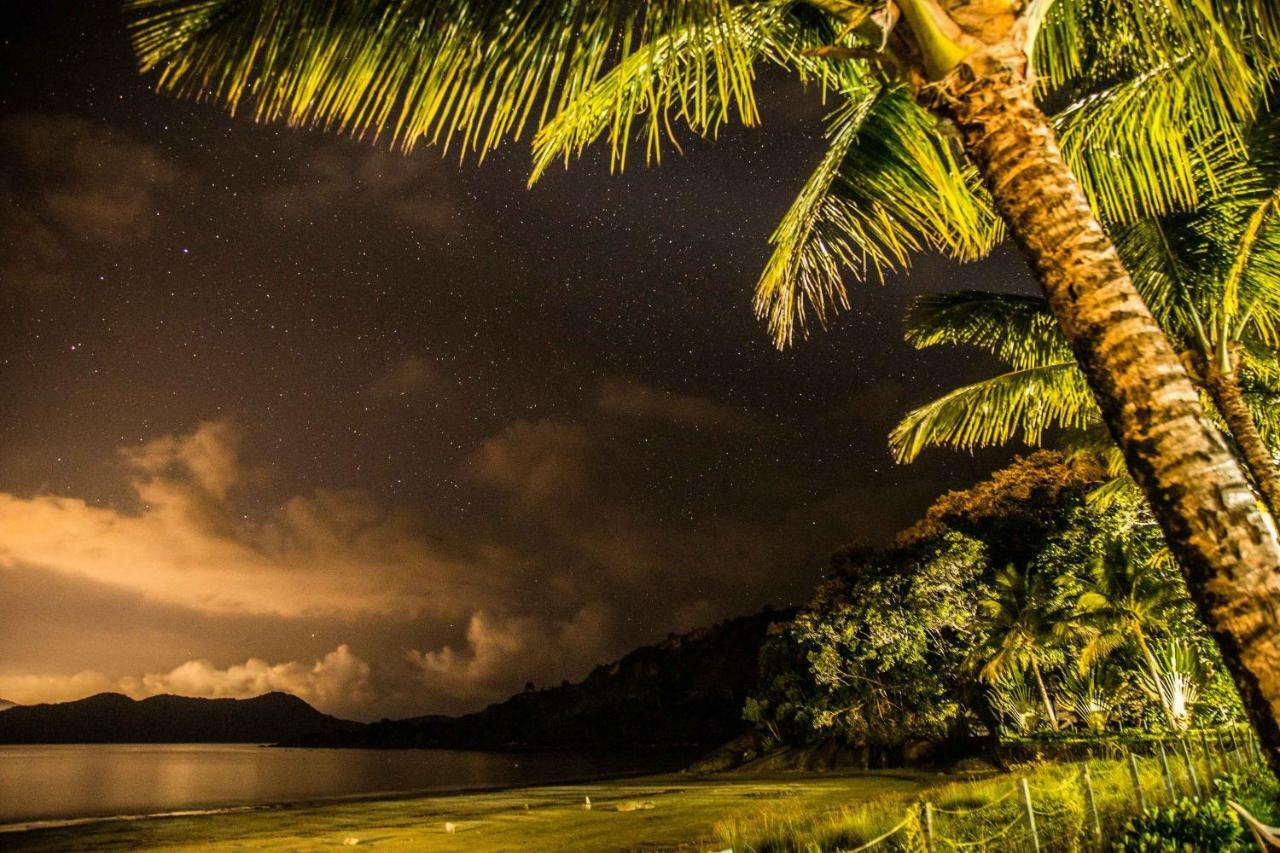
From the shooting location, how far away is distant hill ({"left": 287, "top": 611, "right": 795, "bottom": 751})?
415ft

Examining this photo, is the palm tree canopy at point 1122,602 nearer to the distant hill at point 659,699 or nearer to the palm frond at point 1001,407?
the palm frond at point 1001,407

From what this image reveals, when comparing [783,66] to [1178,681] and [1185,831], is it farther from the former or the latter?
[1178,681]

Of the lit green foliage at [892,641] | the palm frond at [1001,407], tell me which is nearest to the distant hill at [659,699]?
the lit green foliage at [892,641]

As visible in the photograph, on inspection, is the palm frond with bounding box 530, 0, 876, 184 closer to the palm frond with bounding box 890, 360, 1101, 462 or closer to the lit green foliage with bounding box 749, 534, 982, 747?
→ the palm frond with bounding box 890, 360, 1101, 462

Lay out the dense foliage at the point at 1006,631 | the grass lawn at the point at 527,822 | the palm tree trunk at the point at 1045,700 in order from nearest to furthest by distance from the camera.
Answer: the grass lawn at the point at 527,822, the dense foliage at the point at 1006,631, the palm tree trunk at the point at 1045,700

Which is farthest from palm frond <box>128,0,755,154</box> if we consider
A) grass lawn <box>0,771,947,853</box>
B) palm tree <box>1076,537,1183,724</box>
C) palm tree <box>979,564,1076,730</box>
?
palm tree <box>979,564,1076,730</box>

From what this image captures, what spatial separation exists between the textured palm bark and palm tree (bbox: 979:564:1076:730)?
75.4 feet

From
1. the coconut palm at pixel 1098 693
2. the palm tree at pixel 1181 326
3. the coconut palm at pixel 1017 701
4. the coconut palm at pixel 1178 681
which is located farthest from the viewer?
the coconut palm at pixel 1017 701

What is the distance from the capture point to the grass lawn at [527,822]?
57.4 feet

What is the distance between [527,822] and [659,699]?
403ft

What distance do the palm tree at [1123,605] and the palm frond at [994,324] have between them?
1390 cm

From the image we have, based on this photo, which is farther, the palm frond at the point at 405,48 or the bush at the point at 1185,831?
the bush at the point at 1185,831

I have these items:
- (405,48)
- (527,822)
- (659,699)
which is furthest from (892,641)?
(659,699)

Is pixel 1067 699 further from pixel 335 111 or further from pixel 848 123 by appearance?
pixel 335 111
